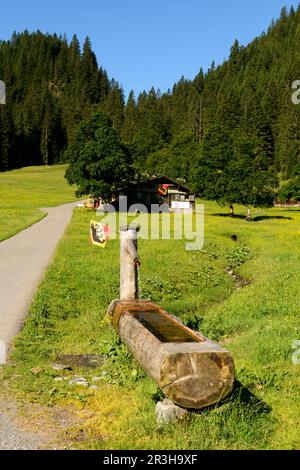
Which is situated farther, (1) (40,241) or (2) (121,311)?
(1) (40,241)

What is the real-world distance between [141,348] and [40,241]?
26098mm

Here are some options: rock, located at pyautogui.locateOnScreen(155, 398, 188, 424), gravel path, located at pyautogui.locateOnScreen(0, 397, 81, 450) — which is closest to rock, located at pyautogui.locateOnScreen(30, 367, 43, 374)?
gravel path, located at pyautogui.locateOnScreen(0, 397, 81, 450)

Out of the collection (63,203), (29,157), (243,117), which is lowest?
(63,203)

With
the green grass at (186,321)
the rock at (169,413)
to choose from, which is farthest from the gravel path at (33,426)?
the rock at (169,413)

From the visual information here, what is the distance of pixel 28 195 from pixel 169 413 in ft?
283

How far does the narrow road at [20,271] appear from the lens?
13536 millimetres

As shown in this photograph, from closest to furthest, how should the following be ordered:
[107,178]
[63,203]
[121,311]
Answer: [121,311], [107,178], [63,203]

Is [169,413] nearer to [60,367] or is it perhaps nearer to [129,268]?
[60,367]

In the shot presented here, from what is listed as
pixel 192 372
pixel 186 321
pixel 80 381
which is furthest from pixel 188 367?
pixel 186 321

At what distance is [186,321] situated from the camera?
14.7m

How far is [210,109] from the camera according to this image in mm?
174375

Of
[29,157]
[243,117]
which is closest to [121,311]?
[243,117]
